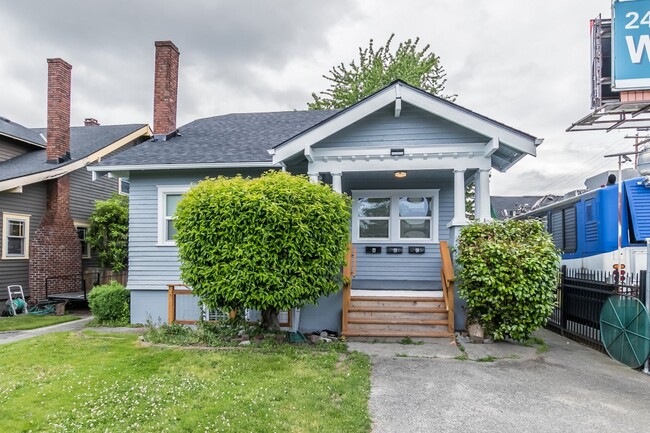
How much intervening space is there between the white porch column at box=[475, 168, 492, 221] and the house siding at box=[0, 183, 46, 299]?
13.8 metres

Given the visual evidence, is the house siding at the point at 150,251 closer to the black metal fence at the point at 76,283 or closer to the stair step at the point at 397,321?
the black metal fence at the point at 76,283

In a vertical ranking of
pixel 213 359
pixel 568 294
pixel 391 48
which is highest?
pixel 391 48

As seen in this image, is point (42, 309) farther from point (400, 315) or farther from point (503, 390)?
point (503, 390)

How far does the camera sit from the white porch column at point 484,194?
7.54 m

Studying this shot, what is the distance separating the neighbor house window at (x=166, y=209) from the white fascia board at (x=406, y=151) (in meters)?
3.76

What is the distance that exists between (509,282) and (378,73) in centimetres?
1940

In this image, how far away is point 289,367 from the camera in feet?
17.2

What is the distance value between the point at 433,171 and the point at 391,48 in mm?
19017

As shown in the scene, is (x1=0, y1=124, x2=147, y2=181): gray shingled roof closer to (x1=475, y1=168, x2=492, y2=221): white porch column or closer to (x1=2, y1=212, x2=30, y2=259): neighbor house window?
(x1=2, y1=212, x2=30, y2=259): neighbor house window

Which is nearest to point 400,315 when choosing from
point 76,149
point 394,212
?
point 394,212

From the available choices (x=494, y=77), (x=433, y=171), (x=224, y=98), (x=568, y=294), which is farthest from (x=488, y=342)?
(x=224, y=98)

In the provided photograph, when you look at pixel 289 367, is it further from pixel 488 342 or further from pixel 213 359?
pixel 488 342

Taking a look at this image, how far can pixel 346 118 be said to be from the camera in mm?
7562

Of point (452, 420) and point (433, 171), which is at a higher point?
point (433, 171)
